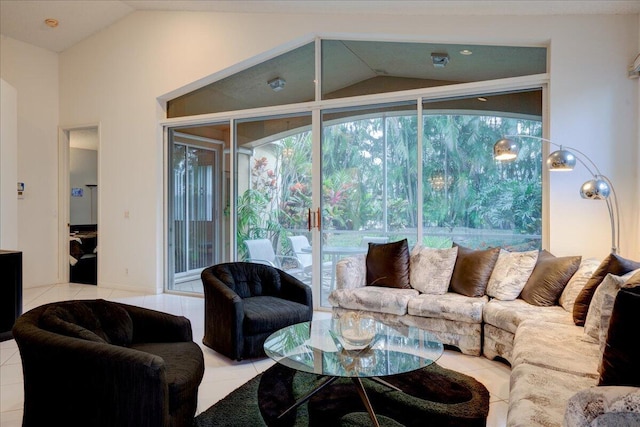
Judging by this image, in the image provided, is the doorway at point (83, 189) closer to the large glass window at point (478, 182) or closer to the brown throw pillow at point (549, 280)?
the large glass window at point (478, 182)

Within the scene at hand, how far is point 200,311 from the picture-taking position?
4734 mm

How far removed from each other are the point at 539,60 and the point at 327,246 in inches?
116

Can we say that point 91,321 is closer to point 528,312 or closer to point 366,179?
point 528,312

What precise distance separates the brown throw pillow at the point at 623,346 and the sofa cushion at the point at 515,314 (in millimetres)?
1342

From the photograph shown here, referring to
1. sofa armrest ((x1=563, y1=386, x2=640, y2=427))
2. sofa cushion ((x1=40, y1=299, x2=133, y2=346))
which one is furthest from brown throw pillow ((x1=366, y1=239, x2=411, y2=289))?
sofa armrest ((x1=563, y1=386, x2=640, y2=427))

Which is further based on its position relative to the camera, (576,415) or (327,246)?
(327,246)

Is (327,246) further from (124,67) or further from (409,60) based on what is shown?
(124,67)

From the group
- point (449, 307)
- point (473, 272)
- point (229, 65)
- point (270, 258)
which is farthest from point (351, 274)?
point (229, 65)

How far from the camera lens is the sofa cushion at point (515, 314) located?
9.14ft

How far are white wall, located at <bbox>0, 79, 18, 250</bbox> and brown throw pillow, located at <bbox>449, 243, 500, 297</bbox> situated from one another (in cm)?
506

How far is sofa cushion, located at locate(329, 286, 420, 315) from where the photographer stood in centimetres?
348

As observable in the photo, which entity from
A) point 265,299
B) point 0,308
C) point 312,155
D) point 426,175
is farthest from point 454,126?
point 0,308

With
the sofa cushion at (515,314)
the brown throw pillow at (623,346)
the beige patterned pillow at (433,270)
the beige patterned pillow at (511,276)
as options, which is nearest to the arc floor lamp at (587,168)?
the beige patterned pillow at (511,276)

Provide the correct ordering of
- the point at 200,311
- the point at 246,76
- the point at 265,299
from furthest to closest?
the point at 246,76, the point at 200,311, the point at 265,299
